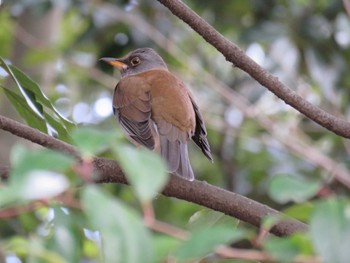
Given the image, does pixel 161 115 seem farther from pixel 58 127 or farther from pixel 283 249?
pixel 283 249

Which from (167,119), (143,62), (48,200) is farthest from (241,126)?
(48,200)

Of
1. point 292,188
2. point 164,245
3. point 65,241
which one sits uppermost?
point 292,188

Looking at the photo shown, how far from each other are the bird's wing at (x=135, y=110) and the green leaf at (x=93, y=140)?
3.01 m

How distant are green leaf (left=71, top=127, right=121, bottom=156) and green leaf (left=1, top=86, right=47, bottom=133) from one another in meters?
1.98

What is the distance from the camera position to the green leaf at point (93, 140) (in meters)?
1.39

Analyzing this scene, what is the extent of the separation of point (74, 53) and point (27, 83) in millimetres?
4860

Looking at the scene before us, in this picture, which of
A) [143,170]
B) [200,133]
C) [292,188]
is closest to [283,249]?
[292,188]

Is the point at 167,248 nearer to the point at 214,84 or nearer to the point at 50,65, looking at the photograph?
the point at 214,84

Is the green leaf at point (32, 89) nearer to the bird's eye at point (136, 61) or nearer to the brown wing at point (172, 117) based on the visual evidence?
the brown wing at point (172, 117)

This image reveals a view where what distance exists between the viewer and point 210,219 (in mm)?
3039

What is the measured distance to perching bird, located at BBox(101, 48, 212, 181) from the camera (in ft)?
14.6

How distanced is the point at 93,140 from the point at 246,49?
233 inches

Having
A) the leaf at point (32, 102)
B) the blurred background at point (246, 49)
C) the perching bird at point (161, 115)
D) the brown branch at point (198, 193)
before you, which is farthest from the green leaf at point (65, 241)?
the blurred background at point (246, 49)

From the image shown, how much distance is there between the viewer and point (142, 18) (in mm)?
7211
